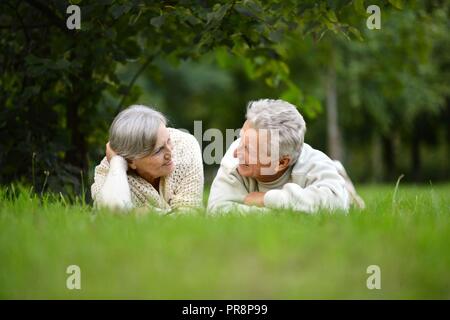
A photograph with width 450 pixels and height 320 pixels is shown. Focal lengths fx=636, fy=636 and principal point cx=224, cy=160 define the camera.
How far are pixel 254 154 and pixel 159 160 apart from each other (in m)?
0.67

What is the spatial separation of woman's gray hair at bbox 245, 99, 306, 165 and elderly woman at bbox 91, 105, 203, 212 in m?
0.63

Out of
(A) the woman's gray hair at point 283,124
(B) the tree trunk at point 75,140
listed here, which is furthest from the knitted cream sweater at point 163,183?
(B) the tree trunk at point 75,140

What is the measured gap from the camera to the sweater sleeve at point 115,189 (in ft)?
13.6

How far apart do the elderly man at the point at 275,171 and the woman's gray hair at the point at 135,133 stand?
1.88ft

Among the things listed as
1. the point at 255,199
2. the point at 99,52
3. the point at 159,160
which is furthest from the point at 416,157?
the point at 159,160

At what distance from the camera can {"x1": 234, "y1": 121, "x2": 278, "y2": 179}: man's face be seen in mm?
4141

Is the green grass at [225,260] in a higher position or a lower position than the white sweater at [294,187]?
lower

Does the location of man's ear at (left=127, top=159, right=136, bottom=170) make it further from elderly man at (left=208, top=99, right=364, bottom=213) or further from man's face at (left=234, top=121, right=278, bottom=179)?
man's face at (left=234, top=121, right=278, bottom=179)

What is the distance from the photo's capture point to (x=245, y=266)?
9.23ft

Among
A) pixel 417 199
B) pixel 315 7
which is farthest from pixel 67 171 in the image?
pixel 417 199

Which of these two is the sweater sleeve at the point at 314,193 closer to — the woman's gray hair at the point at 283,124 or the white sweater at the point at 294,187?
the white sweater at the point at 294,187

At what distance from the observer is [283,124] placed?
4207mm

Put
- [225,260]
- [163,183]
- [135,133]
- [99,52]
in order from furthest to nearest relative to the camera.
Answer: [99,52] → [163,183] → [135,133] → [225,260]

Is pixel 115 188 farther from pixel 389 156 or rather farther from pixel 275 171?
pixel 389 156
